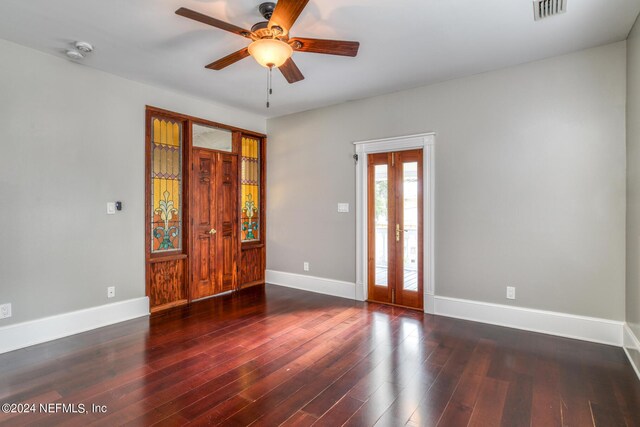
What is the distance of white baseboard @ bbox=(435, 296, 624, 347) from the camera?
313 cm

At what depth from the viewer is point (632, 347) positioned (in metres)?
2.76

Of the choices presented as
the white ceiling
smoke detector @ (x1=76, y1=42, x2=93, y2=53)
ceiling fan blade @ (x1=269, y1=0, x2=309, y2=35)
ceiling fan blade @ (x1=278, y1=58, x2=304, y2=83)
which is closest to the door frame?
the white ceiling

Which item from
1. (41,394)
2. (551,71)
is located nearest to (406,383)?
(41,394)

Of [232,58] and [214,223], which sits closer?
[232,58]

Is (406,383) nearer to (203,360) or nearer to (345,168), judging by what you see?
(203,360)

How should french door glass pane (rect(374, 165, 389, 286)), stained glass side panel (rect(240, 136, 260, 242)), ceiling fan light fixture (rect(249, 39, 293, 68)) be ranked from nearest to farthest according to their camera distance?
ceiling fan light fixture (rect(249, 39, 293, 68)) < french door glass pane (rect(374, 165, 389, 286)) < stained glass side panel (rect(240, 136, 260, 242))

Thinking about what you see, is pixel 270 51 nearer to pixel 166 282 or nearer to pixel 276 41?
pixel 276 41

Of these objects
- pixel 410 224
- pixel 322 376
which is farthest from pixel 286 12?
pixel 410 224

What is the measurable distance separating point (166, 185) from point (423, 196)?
3.36 meters

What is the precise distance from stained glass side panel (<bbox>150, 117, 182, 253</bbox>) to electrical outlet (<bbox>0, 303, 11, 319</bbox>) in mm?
1450

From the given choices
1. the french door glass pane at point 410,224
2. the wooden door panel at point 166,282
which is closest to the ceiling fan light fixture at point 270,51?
the french door glass pane at point 410,224

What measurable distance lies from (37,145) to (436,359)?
168 inches

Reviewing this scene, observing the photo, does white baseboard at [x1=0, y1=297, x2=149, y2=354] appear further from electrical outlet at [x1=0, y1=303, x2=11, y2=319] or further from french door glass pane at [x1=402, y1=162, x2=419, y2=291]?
french door glass pane at [x1=402, y1=162, x2=419, y2=291]

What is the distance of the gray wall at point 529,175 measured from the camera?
10.3 feet
